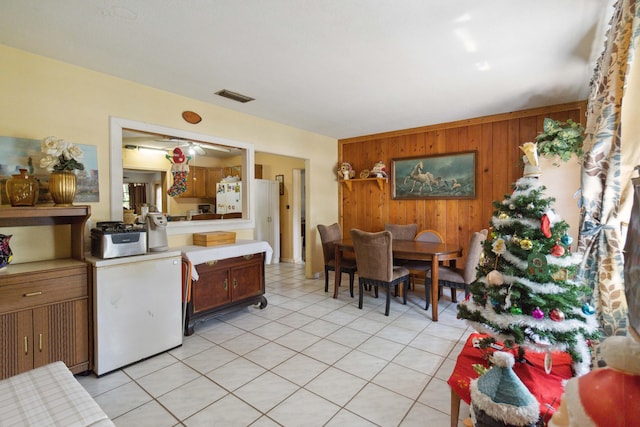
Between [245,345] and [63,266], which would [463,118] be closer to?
[245,345]

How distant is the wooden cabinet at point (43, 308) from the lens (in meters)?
1.86

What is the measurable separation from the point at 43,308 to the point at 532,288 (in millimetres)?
3019

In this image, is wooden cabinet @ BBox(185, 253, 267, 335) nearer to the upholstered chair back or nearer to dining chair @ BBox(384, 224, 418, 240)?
the upholstered chair back

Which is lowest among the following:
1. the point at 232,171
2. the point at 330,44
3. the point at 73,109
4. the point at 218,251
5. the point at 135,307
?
the point at 135,307

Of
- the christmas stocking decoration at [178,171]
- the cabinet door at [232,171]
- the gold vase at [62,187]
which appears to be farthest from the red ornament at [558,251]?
the cabinet door at [232,171]

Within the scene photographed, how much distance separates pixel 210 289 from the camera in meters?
2.97

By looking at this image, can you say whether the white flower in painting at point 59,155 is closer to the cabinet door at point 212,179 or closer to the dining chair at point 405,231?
the cabinet door at point 212,179

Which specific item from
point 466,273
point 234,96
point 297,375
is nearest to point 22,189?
point 234,96

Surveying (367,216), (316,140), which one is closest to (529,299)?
(367,216)

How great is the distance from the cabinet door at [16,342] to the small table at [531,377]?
2.62 metres

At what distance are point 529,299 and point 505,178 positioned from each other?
114 inches

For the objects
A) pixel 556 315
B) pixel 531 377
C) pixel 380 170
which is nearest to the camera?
pixel 556 315

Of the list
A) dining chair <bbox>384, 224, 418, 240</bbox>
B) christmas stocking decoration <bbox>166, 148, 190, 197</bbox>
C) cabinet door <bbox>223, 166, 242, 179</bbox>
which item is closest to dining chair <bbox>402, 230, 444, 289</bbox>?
dining chair <bbox>384, 224, 418, 240</bbox>

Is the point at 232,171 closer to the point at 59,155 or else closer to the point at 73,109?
the point at 73,109
